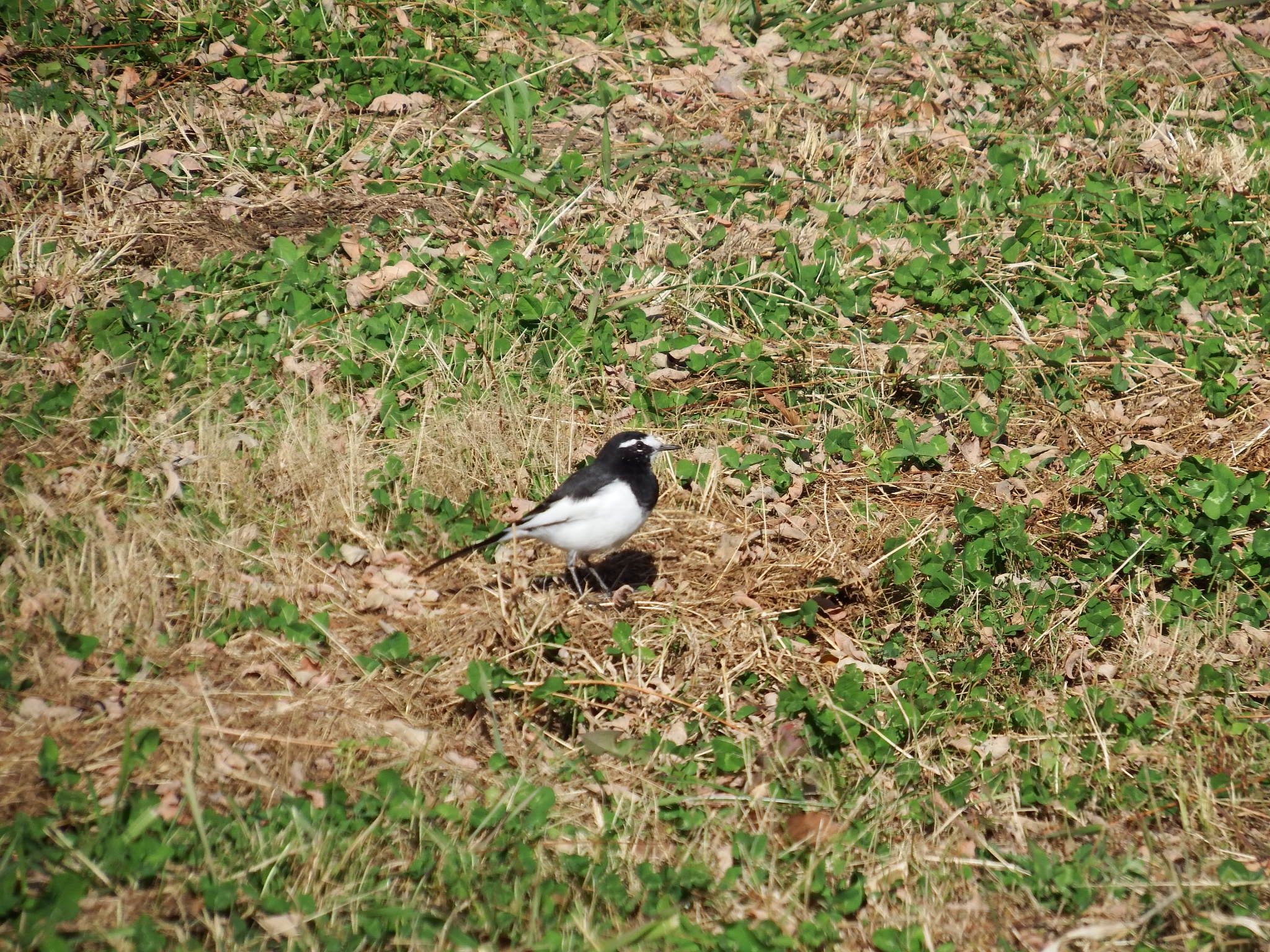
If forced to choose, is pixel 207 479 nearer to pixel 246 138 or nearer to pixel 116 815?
pixel 116 815

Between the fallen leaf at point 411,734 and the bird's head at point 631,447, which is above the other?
the bird's head at point 631,447

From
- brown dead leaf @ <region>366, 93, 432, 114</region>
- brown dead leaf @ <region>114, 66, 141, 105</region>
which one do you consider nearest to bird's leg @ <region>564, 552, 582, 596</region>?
brown dead leaf @ <region>366, 93, 432, 114</region>

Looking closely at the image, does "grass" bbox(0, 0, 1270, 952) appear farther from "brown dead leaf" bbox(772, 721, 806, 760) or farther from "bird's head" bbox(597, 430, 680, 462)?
"bird's head" bbox(597, 430, 680, 462)

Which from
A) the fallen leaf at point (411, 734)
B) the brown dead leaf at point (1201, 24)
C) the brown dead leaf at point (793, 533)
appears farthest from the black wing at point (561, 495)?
the brown dead leaf at point (1201, 24)

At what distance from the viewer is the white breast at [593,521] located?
5.27 meters

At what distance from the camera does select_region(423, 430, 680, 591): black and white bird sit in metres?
5.29

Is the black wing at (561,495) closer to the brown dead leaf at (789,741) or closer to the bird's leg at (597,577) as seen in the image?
the bird's leg at (597,577)

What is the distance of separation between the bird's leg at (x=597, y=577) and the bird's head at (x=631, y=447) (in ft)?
1.80

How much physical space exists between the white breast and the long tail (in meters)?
0.10

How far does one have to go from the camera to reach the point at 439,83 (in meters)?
8.35

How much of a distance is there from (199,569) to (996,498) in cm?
403

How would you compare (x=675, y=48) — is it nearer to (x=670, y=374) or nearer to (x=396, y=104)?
(x=396, y=104)

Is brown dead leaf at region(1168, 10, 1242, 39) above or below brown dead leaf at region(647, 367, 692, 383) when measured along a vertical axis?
above

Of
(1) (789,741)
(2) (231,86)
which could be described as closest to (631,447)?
(1) (789,741)
